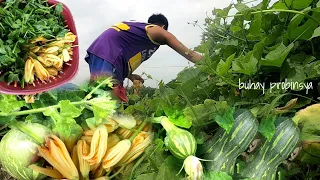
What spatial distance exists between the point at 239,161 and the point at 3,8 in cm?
51

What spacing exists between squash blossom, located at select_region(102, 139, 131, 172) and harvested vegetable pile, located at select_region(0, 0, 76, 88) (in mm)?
237

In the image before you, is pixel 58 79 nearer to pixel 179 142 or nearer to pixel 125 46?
pixel 179 142

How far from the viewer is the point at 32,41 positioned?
0.83 m

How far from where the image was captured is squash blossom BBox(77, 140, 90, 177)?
0.52m

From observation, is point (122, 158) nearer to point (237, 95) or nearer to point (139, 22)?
point (237, 95)

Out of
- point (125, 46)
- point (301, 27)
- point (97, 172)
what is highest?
point (301, 27)

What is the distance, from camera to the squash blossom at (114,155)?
52cm

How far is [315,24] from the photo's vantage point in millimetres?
759

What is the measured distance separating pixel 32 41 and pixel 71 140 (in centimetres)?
36

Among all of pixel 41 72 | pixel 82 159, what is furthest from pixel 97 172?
pixel 41 72

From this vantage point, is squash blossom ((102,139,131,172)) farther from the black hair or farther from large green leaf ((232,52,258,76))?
the black hair

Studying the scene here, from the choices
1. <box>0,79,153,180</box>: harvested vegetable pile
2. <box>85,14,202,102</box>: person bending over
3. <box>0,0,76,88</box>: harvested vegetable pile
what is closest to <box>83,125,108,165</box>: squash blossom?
<box>0,79,153,180</box>: harvested vegetable pile

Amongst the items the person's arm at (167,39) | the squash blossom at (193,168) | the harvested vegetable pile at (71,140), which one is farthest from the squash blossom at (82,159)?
the person's arm at (167,39)

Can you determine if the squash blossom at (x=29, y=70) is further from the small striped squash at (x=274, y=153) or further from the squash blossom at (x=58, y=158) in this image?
the small striped squash at (x=274, y=153)
